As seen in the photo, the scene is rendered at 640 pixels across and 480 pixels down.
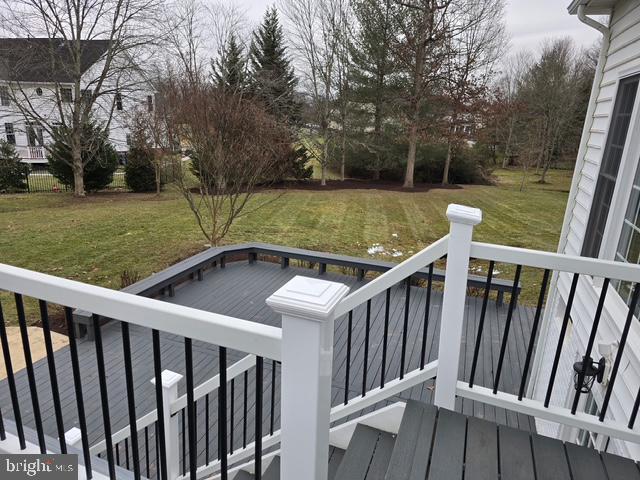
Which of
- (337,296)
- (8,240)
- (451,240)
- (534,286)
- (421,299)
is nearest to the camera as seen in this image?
(337,296)

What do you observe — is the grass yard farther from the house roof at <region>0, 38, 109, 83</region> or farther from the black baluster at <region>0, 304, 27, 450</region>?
the black baluster at <region>0, 304, 27, 450</region>

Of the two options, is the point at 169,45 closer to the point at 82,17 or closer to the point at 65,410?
the point at 82,17

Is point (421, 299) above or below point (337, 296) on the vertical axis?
below

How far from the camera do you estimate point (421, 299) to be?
6.07 m

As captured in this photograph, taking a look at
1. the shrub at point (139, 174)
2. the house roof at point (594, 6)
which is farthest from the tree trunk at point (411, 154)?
the house roof at point (594, 6)

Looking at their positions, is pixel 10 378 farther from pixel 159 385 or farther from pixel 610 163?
pixel 610 163

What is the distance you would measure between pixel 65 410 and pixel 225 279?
3225 millimetres

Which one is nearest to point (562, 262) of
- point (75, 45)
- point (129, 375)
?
point (129, 375)

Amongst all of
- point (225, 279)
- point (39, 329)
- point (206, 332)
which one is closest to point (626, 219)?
point (206, 332)

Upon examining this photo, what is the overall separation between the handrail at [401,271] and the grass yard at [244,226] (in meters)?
5.69

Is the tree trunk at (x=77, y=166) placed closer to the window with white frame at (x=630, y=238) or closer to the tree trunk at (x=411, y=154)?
the tree trunk at (x=411, y=154)

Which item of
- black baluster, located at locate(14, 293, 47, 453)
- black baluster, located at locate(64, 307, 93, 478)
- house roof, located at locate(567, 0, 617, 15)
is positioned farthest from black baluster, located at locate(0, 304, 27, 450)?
house roof, located at locate(567, 0, 617, 15)

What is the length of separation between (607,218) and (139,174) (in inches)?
611

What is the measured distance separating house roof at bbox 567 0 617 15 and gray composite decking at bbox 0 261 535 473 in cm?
340
